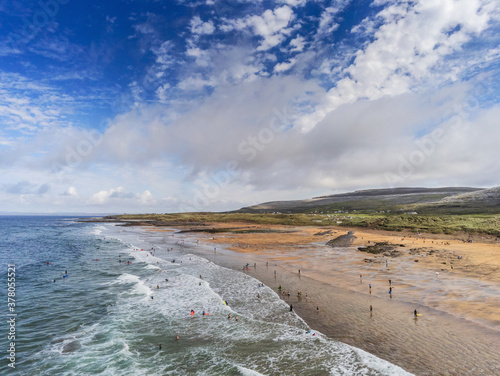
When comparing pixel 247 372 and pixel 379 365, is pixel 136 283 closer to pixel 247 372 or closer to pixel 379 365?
pixel 247 372

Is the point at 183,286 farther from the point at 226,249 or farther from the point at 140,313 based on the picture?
the point at 226,249

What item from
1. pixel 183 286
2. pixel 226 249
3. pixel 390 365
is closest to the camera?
pixel 390 365

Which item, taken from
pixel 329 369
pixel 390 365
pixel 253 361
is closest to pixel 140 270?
pixel 253 361

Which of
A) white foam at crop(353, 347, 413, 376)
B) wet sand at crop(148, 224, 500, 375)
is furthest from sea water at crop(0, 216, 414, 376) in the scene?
wet sand at crop(148, 224, 500, 375)

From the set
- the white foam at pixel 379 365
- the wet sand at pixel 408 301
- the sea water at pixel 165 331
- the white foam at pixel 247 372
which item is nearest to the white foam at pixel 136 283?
the sea water at pixel 165 331

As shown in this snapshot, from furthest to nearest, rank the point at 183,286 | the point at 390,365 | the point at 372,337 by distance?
the point at 183,286 → the point at 372,337 → the point at 390,365

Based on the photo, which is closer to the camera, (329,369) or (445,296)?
(329,369)
